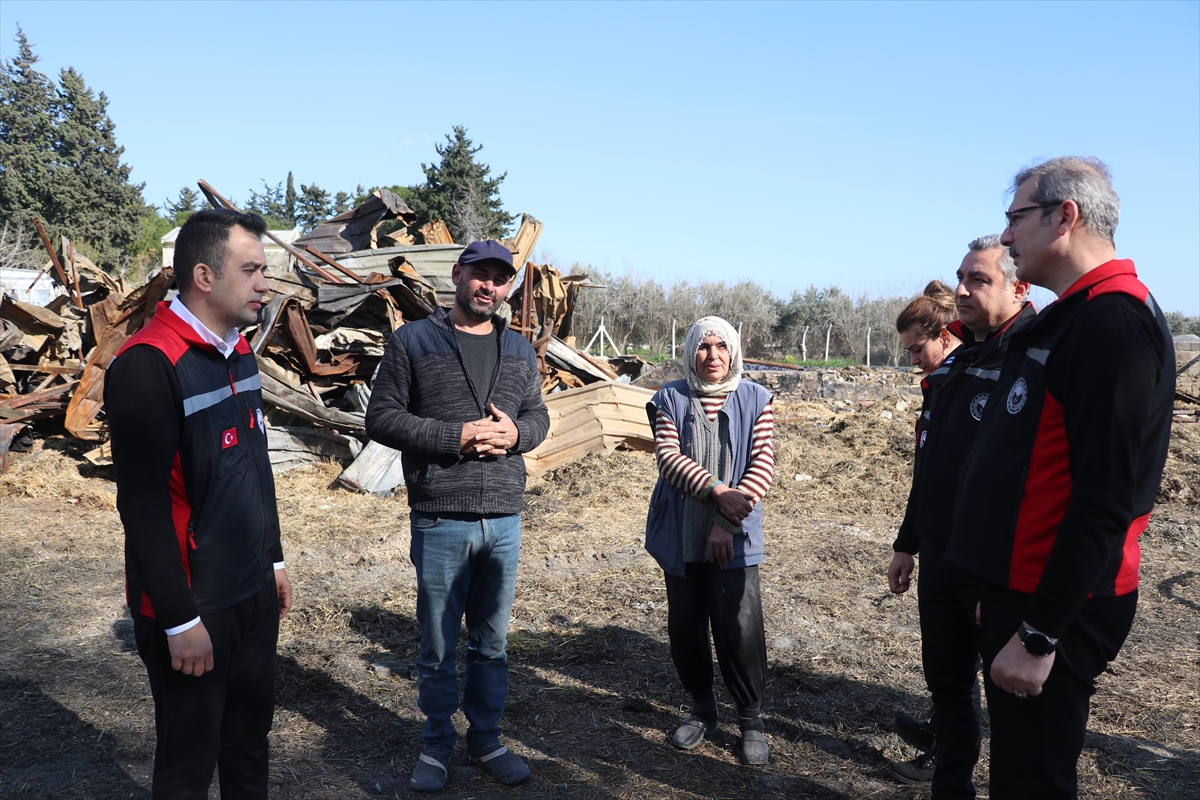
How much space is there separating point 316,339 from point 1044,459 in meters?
9.57

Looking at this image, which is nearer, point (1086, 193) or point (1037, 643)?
point (1037, 643)

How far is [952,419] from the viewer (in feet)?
9.47

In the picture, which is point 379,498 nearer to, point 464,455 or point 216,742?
point 464,455

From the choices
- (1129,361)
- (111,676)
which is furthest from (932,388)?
(111,676)

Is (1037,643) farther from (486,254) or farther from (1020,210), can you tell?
(486,254)

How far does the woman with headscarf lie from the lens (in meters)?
3.45

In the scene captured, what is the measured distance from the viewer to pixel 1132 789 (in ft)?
10.6

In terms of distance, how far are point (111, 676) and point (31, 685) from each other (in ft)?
1.22

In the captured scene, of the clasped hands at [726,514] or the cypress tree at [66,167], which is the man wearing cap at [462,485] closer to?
the clasped hands at [726,514]

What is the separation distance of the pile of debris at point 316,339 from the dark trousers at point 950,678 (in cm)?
666

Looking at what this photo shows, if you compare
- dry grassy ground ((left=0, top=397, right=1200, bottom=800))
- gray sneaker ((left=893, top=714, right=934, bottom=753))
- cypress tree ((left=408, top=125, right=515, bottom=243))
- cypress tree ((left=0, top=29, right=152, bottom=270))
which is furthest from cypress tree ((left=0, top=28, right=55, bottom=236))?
gray sneaker ((left=893, top=714, right=934, bottom=753))

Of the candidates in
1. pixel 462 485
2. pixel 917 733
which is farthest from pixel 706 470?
pixel 917 733

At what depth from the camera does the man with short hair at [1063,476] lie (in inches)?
70.0

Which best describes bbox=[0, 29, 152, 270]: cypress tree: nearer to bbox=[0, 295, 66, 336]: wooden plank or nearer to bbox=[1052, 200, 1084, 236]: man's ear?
bbox=[0, 295, 66, 336]: wooden plank
